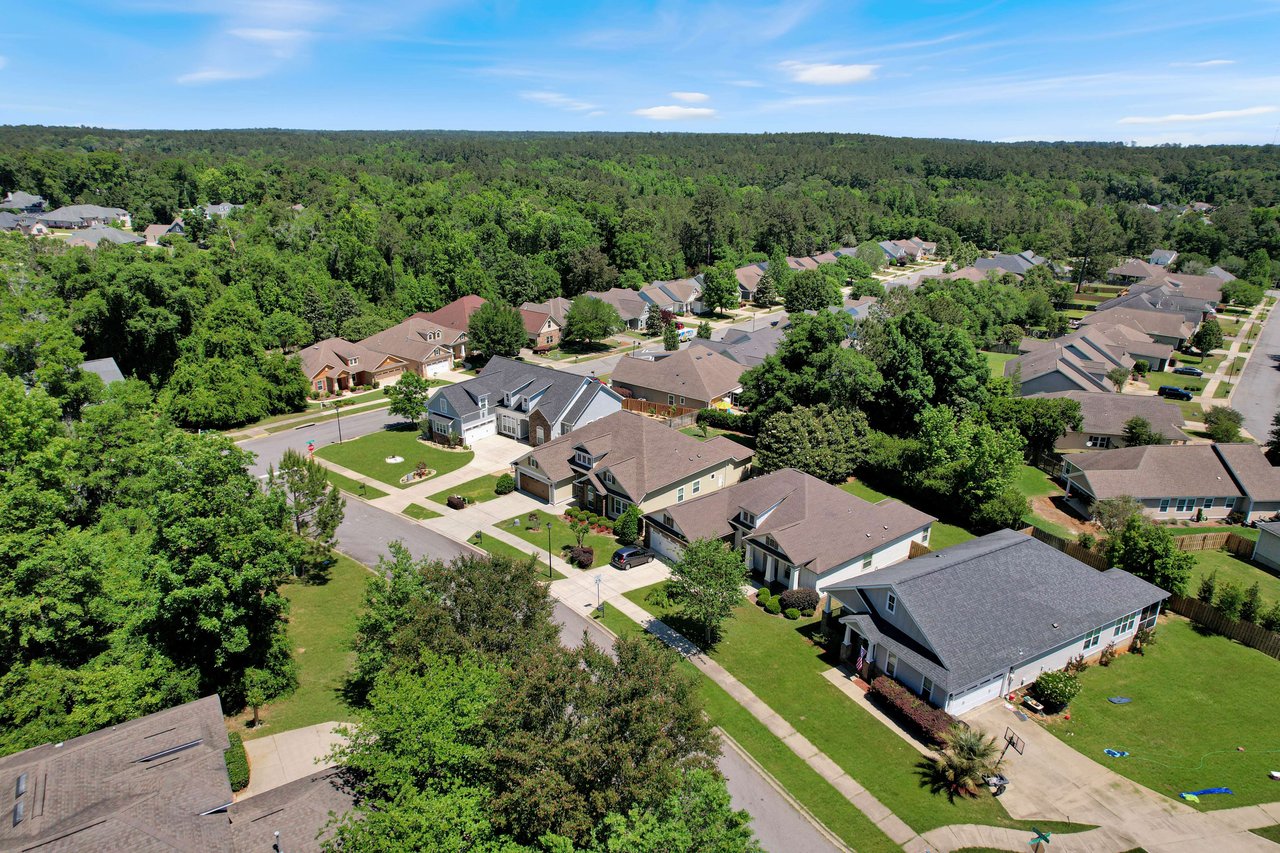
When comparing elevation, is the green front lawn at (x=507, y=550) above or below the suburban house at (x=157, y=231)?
below

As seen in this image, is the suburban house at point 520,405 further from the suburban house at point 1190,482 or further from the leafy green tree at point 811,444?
the suburban house at point 1190,482

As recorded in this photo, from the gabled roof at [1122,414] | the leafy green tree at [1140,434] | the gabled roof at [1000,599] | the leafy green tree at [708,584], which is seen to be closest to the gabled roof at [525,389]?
the leafy green tree at [708,584]

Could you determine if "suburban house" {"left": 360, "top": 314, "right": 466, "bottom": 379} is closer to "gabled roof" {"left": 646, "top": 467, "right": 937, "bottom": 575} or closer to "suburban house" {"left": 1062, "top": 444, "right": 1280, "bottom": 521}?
"gabled roof" {"left": 646, "top": 467, "right": 937, "bottom": 575}

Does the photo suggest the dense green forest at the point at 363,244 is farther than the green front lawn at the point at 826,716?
Yes

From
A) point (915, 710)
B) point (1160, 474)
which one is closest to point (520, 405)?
point (915, 710)

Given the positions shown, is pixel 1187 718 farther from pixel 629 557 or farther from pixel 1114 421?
pixel 1114 421

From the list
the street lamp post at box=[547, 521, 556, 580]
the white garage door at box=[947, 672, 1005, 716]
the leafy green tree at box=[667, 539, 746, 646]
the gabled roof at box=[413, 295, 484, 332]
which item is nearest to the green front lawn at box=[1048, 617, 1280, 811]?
the white garage door at box=[947, 672, 1005, 716]

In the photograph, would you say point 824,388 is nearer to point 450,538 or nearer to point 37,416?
point 450,538

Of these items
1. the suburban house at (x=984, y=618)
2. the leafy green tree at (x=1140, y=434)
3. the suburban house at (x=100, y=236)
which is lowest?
the suburban house at (x=984, y=618)
